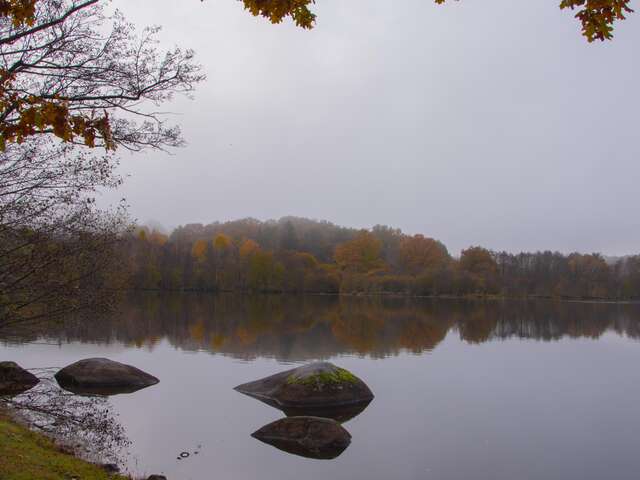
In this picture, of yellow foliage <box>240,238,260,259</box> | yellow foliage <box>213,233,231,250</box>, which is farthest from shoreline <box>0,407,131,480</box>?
yellow foliage <box>213,233,231,250</box>

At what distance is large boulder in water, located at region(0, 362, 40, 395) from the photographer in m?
15.7

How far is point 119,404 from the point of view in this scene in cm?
1625

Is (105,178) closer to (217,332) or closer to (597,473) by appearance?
(597,473)

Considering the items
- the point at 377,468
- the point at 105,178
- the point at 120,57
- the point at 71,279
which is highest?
the point at 120,57

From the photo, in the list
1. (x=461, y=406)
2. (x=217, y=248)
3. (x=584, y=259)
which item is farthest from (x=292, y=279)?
(x=461, y=406)

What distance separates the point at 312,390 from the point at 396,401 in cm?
322

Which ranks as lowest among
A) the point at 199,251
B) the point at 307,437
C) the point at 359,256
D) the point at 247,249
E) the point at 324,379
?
the point at 307,437

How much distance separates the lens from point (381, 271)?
11394cm

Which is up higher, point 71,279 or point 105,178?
point 105,178

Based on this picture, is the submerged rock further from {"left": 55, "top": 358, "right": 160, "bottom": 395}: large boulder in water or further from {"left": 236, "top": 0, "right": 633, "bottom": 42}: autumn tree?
{"left": 236, "top": 0, "right": 633, "bottom": 42}: autumn tree

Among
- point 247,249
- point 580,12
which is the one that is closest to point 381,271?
point 247,249

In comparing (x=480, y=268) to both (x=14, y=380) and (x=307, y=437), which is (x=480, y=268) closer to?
(x=307, y=437)

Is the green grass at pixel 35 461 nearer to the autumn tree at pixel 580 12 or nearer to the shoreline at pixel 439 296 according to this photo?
the autumn tree at pixel 580 12

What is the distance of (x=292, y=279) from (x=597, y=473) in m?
93.9
